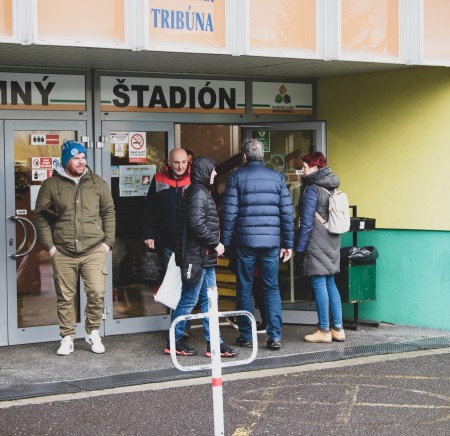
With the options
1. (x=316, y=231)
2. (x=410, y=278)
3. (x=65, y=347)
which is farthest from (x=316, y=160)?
(x=65, y=347)

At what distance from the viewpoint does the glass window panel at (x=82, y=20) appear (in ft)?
28.2

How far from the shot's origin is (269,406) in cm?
755

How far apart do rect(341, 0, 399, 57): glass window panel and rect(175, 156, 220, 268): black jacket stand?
6.75 ft

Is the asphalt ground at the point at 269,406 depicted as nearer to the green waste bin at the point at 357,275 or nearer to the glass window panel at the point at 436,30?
the green waste bin at the point at 357,275

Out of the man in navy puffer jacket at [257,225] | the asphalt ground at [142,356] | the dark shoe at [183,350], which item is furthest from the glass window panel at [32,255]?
the man in navy puffer jacket at [257,225]

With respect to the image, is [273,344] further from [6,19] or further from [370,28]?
[6,19]

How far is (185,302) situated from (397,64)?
336cm

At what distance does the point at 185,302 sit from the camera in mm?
9188

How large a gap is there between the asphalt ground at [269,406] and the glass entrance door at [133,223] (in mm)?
2319

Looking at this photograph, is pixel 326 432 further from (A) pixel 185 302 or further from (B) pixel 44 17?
(B) pixel 44 17

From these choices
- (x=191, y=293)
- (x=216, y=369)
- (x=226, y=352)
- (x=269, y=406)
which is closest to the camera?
(x=216, y=369)

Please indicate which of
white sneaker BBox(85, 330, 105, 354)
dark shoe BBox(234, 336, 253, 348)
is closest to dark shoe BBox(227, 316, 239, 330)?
dark shoe BBox(234, 336, 253, 348)

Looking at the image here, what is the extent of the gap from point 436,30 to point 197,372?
431 cm

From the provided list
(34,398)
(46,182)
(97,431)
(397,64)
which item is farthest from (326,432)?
(397,64)
